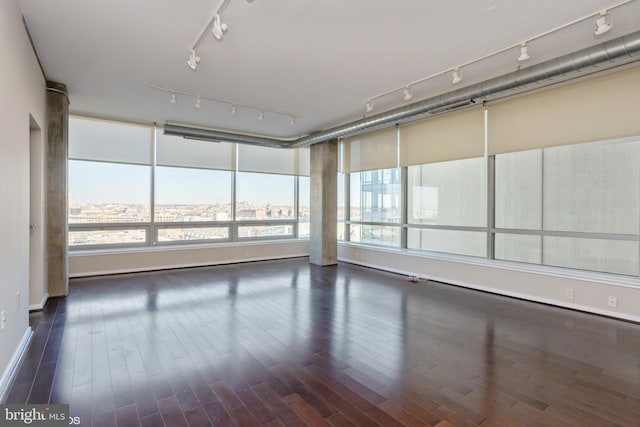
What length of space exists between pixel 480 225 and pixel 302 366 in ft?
13.2

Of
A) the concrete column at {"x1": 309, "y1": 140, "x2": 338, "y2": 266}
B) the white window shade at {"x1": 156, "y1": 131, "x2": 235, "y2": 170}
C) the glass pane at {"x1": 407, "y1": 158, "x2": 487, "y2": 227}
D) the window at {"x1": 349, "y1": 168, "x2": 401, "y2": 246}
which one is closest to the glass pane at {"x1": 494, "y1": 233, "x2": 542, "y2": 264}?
the glass pane at {"x1": 407, "y1": 158, "x2": 487, "y2": 227}

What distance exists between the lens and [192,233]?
7.21 meters

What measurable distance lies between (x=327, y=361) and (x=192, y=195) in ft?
17.9

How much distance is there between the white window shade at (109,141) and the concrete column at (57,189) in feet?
4.48

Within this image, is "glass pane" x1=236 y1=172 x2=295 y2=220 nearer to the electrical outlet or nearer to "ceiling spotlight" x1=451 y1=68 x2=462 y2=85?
"ceiling spotlight" x1=451 y1=68 x2=462 y2=85

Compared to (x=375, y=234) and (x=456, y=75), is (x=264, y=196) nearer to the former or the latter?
(x=375, y=234)

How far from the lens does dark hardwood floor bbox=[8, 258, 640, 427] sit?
214cm

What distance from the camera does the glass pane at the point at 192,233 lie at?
22.6ft

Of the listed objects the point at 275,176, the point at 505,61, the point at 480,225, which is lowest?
the point at 480,225

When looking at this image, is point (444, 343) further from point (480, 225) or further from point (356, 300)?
point (480, 225)

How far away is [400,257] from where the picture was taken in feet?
21.1

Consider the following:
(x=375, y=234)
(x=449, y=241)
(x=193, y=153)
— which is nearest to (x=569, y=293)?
(x=449, y=241)

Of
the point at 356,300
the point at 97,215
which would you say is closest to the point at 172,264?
the point at 97,215

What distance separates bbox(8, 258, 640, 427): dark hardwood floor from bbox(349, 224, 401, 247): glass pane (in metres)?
2.11
